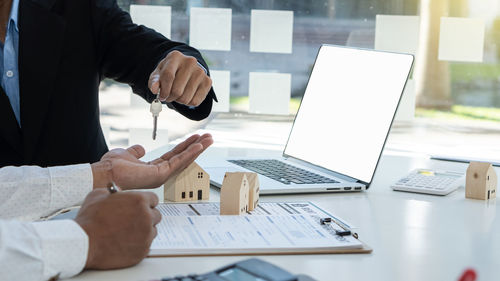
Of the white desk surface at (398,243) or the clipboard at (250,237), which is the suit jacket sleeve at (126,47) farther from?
the clipboard at (250,237)

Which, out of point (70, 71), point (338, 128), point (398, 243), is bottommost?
point (398, 243)

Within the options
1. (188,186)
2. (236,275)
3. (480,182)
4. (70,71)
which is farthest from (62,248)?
(70,71)

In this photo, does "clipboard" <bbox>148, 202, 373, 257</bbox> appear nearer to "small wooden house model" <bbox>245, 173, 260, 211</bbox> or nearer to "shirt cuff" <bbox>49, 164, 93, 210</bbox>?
"small wooden house model" <bbox>245, 173, 260, 211</bbox>

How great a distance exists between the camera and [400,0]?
3.64 m

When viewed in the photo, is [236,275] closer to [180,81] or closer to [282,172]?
→ [180,81]

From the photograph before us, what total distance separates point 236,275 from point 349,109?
980 millimetres

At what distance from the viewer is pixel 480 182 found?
1.59m

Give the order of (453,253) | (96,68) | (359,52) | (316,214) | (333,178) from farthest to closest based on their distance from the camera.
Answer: (96,68), (359,52), (333,178), (316,214), (453,253)

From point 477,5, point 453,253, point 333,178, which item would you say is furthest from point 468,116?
point 453,253

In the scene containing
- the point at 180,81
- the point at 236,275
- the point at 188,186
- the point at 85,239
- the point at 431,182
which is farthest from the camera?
the point at 431,182

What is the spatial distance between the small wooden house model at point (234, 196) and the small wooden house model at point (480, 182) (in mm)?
581

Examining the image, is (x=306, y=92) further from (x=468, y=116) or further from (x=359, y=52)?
(x=468, y=116)

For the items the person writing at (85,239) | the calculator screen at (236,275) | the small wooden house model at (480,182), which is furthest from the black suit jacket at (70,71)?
the calculator screen at (236,275)

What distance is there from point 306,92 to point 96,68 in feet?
2.12
